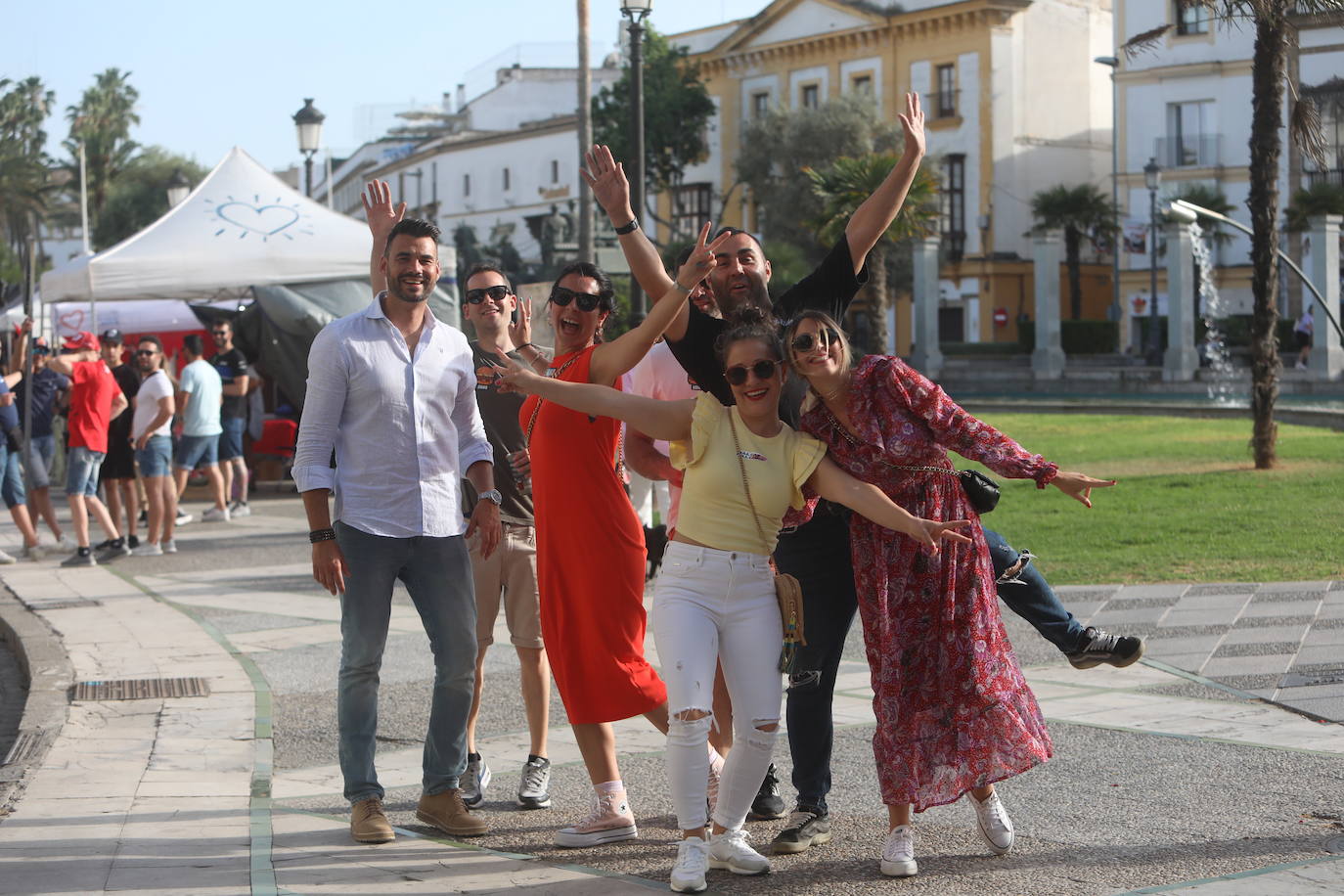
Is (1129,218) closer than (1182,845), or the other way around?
(1182,845)

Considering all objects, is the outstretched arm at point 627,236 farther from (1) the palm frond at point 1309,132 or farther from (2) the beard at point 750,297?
(1) the palm frond at point 1309,132

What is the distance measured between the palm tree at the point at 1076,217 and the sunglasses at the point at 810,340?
5017 centimetres

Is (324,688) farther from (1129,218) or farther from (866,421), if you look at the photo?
(1129,218)

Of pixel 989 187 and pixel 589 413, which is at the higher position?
pixel 989 187

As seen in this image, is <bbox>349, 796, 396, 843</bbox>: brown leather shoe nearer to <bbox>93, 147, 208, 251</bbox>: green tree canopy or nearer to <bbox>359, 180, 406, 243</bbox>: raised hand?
<bbox>359, 180, 406, 243</bbox>: raised hand

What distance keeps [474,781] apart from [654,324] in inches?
72.5

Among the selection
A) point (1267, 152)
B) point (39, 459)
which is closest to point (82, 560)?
point (39, 459)

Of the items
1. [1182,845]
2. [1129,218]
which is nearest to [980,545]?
[1182,845]

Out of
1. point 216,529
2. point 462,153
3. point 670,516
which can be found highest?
point 462,153

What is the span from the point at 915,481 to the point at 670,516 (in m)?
1.30

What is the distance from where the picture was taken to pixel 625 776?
19.1 feet

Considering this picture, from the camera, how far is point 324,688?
7.73m

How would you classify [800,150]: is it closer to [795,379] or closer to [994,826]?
[795,379]

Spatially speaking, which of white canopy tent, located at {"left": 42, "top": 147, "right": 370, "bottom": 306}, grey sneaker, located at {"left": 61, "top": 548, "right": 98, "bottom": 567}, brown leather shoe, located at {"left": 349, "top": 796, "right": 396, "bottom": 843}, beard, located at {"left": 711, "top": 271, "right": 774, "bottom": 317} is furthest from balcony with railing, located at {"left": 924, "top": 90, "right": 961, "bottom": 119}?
brown leather shoe, located at {"left": 349, "top": 796, "right": 396, "bottom": 843}
